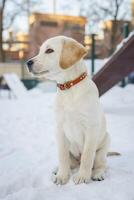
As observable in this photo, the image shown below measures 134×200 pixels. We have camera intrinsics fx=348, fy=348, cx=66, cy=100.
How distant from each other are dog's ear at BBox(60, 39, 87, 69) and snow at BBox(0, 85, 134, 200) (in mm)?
940

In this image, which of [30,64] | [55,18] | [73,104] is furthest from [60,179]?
[55,18]

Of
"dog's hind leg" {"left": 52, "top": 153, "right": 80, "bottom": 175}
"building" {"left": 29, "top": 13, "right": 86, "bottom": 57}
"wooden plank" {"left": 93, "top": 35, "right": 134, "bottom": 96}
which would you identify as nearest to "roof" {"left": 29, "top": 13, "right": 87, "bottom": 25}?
"building" {"left": 29, "top": 13, "right": 86, "bottom": 57}

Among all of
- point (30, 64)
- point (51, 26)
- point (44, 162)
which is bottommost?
point (51, 26)

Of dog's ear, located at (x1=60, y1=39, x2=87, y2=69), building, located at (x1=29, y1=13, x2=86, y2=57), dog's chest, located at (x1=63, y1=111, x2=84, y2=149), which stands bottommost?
building, located at (x1=29, y1=13, x2=86, y2=57)

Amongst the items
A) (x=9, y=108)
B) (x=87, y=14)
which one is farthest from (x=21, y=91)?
(x=87, y=14)

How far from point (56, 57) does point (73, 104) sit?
40 centimetres

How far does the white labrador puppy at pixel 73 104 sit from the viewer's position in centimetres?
268

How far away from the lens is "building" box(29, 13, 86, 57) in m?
29.0

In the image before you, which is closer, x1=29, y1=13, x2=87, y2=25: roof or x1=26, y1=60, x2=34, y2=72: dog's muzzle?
x1=26, y1=60, x2=34, y2=72: dog's muzzle

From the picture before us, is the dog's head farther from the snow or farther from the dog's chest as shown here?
the snow

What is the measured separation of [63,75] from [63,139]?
526 millimetres

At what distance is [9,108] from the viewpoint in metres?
7.91

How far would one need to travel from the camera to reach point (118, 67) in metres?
5.62

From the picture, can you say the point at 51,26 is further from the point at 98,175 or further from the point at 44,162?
the point at 98,175
